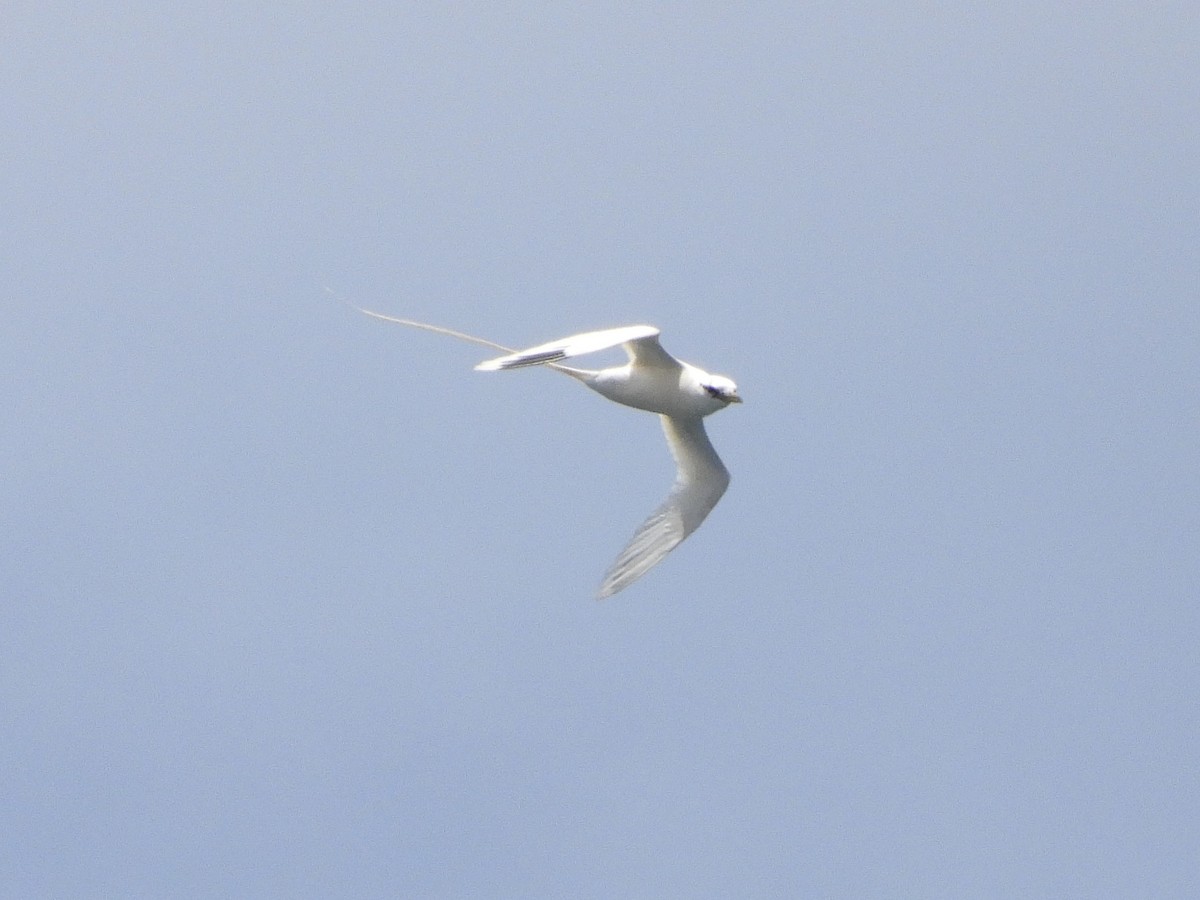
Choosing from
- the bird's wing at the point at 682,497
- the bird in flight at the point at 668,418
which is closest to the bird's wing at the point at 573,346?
the bird in flight at the point at 668,418

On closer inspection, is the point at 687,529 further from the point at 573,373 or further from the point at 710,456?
the point at 573,373

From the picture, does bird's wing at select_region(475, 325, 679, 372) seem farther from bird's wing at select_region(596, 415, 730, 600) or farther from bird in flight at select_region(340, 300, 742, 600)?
bird's wing at select_region(596, 415, 730, 600)

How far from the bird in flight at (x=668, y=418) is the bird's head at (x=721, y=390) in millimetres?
15

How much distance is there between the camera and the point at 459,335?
2155cm

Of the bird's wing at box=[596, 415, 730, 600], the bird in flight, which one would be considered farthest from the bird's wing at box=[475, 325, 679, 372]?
the bird's wing at box=[596, 415, 730, 600]

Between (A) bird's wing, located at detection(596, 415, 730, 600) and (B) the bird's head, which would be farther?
(A) bird's wing, located at detection(596, 415, 730, 600)

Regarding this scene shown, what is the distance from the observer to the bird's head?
74.5 feet

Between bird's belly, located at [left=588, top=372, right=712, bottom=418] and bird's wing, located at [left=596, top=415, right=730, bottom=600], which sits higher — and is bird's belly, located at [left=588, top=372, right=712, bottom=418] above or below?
above

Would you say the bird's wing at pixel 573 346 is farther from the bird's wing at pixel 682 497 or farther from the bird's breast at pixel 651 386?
the bird's wing at pixel 682 497

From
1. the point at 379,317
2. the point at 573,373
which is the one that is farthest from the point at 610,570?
the point at 379,317

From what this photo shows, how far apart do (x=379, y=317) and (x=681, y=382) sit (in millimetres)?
4487

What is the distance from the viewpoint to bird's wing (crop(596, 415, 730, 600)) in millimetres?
23641

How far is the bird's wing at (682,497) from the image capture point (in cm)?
2364

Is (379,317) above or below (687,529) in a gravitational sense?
above
